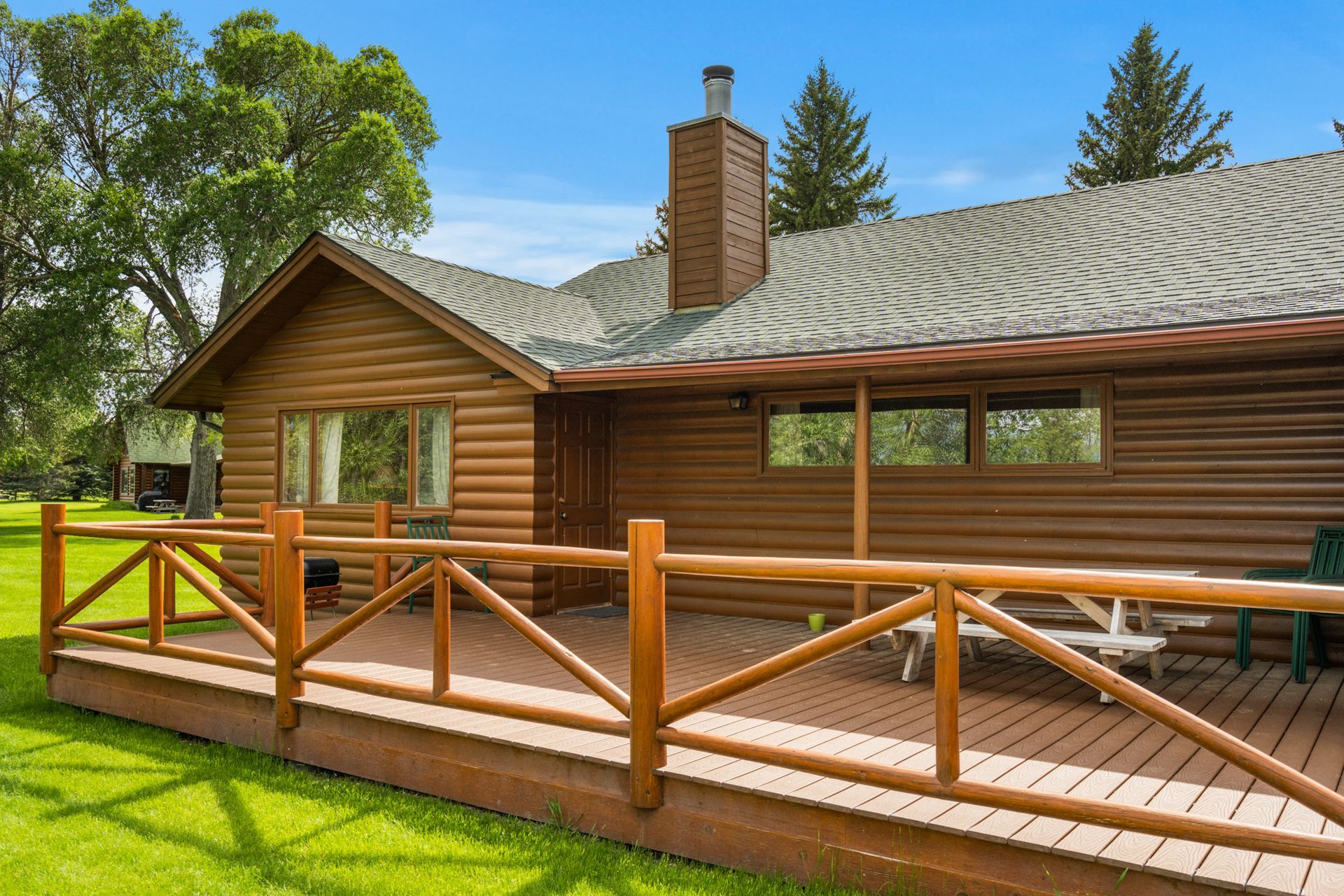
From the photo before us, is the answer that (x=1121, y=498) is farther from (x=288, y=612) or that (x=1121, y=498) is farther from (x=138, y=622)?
(x=138, y=622)

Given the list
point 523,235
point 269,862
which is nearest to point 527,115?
point 523,235

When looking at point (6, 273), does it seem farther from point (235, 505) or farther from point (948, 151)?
point (948, 151)

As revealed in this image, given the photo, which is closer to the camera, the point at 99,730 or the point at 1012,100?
the point at 99,730

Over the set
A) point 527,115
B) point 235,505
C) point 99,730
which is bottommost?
point 99,730

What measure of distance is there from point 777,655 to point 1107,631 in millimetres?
2572

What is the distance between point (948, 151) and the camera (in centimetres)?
5019

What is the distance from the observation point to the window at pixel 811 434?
27.2ft

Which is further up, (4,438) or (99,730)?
(4,438)

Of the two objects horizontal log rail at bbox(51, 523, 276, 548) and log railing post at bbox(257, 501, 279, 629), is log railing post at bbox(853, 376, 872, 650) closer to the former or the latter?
horizontal log rail at bbox(51, 523, 276, 548)

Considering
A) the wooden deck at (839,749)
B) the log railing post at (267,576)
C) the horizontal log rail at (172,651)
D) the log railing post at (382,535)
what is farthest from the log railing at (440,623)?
the log railing post at (382,535)

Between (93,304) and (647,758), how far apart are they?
2411cm

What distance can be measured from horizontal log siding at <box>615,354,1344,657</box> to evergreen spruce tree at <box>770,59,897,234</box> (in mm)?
20933

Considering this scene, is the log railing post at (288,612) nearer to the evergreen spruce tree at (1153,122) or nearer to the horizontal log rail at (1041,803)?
the horizontal log rail at (1041,803)

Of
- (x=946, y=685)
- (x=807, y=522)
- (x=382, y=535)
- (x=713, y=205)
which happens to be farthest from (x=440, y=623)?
(x=713, y=205)
